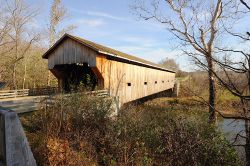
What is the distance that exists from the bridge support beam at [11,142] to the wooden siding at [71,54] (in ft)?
34.9

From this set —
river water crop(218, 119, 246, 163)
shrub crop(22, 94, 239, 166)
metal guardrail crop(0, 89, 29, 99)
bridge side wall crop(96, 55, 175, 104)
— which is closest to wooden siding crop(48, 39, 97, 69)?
bridge side wall crop(96, 55, 175, 104)

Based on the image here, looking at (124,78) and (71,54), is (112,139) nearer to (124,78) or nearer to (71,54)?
(71,54)

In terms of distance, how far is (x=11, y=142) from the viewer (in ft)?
7.73

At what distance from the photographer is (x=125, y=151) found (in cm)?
620

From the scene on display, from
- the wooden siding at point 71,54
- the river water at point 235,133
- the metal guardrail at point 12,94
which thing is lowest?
the river water at point 235,133

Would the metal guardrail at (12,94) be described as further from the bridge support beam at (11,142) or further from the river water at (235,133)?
the bridge support beam at (11,142)

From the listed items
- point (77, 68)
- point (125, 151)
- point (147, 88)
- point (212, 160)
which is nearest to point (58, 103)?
point (125, 151)

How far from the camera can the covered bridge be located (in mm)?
13227

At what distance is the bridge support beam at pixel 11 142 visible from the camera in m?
2.33

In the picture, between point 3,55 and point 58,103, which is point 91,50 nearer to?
point 58,103

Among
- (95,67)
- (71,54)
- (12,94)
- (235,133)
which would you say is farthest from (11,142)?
(12,94)

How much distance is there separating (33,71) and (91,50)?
711 inches

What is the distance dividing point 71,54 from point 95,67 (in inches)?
82.0

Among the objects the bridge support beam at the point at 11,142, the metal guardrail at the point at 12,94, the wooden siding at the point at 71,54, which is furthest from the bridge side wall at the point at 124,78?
the bridge support beam at the point at 11,142
